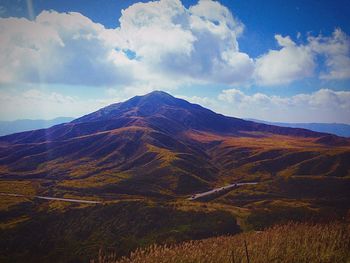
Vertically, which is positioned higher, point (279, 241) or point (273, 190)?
point (279, 241)

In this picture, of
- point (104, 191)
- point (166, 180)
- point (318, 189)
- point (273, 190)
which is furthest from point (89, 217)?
point (318, 189)

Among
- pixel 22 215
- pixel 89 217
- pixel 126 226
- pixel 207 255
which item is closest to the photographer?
pixel 207 255

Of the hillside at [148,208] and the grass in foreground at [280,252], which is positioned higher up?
the grass in foreground at [280,252]

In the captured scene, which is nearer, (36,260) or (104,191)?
(36,260)

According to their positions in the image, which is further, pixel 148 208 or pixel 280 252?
pixel 148 208

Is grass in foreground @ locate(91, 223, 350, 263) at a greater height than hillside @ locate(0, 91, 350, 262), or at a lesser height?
greater

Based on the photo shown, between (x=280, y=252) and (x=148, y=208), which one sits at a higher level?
(x=280, y=252)

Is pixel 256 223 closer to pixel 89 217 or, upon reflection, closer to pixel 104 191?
pixel 89 217

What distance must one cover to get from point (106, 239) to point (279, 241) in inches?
3556

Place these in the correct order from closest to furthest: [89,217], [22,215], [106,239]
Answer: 1. [106,239]
2. [89,217]
3. [22,215]

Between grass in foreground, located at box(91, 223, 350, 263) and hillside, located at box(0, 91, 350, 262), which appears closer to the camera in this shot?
grass in foreground, located at box(91, 223, 350, 263)

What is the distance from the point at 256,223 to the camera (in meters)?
98.0

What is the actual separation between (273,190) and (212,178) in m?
43.5

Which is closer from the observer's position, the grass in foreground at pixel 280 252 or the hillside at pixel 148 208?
the grass in foreground at pixel 280 252
